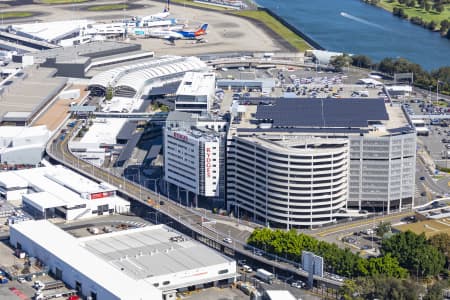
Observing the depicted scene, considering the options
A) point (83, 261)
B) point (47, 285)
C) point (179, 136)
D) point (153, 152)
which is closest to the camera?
point (47, 285)

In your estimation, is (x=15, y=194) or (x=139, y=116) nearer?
(x=15, y=194)

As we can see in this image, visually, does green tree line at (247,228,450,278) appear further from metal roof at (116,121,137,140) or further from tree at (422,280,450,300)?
metal roof at (116,121,137,140)

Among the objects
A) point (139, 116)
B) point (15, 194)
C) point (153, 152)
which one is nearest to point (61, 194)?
point (15, 194)

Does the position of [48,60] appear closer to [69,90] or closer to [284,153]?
[69,90]

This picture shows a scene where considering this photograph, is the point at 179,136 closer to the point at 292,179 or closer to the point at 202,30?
the point at 292,179

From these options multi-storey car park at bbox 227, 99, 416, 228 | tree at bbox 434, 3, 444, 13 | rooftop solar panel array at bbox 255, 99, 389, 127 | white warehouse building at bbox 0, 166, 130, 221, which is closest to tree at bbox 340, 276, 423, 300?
multi-storey car park at bbox 227, 99, 416, 228
